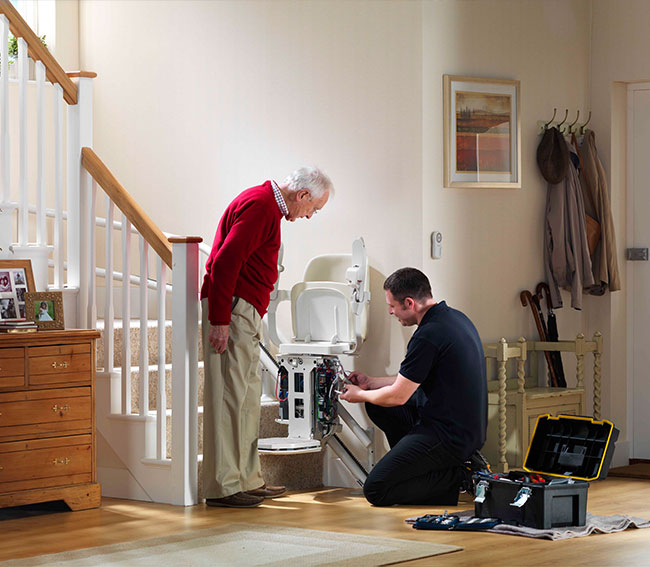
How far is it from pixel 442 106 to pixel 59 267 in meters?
1.97

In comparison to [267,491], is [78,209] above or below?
above

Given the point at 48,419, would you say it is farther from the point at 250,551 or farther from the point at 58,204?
the point at 250,551

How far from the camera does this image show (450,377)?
16.7 ft

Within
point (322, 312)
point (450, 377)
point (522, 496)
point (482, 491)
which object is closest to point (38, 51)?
point (322, 312)

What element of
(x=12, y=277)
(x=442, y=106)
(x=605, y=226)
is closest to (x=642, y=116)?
(x=605, y=226)

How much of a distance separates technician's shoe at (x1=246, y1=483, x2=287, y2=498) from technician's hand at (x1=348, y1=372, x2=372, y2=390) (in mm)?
581

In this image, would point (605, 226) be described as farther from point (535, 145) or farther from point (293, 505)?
point (293, 505)

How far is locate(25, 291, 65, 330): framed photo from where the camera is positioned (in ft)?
16.6

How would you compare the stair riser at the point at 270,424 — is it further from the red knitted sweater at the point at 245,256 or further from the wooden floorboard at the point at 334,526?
the red knitted sweater at the point at 245,256

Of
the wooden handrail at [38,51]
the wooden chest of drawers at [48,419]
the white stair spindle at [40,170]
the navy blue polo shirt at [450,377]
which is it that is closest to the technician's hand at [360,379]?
the navy blue polo shirt at [450,377]

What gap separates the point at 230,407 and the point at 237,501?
0.40 meters

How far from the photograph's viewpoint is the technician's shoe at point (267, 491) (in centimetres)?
523

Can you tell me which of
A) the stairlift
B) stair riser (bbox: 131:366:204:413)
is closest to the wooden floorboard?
the stairlift

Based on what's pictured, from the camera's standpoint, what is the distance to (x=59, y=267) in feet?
18.2
